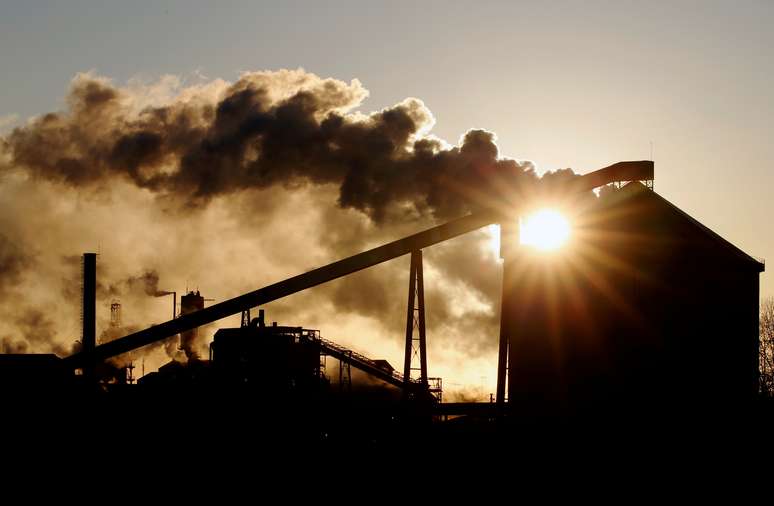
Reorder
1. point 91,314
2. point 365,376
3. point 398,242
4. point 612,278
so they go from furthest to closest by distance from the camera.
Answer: point 365,376 < point 91,314 < point 398,242 < point 612,278

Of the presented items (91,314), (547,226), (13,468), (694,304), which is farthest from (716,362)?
(91,314)

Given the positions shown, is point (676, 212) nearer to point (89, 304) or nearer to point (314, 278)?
point (314, 278)

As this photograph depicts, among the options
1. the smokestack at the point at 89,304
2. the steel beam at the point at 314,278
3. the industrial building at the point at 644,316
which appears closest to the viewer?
the industrial building at the point at 644,316

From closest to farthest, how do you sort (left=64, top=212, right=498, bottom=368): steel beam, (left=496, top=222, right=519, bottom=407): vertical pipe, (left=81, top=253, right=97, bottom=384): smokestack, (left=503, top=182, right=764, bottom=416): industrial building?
(left=503, top=182, right=764, bottom=416): industrial building
(left=496, top=222, right=519, bottom=407): vertical pipe
(left=64, top=212, right=498, bottom=368): steel beam
(left=81, top=253, right=97, bottom=384): smokestack

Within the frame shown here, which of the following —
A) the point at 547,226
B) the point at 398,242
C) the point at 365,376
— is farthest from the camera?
the point at 365,376

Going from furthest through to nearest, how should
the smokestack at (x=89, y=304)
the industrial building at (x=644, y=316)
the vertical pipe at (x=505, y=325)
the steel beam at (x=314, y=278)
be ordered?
the smokestack at (x=89, y=304) → the steel beam at (x=314, y=278) → the vertical pipe at (x=505, y=325) → the industrial building at (x=644, y=316)

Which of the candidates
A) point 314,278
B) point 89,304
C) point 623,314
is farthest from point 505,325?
point 89,304

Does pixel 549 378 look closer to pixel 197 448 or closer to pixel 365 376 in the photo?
pixel 197 448

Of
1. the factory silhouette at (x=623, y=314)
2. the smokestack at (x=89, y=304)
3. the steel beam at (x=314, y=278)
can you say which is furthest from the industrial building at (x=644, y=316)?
the smokestack at (x=89, y=304)

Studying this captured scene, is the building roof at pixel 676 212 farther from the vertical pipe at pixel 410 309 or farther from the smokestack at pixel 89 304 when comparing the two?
the smokestack at pixel 89 304

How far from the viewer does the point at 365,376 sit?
187 ft

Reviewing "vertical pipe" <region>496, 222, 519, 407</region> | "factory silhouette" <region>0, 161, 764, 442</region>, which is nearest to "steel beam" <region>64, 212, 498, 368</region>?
"factory silhouette" <region>0, 161, 764, 442</region>

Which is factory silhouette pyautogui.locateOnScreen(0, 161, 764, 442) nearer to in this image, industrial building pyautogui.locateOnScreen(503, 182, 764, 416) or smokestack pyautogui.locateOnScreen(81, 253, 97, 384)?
industrial building pyautogui.locateOnScreen(503, 182, 764, 416)

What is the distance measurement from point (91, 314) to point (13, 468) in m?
16.5
